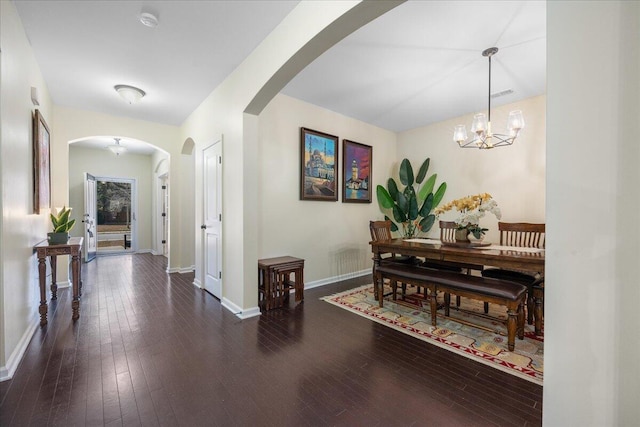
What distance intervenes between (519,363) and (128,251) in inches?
353

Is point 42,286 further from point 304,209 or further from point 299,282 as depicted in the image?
point 304,209

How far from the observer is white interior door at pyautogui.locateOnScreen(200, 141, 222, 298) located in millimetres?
3674

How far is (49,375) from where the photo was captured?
1977 millimetres

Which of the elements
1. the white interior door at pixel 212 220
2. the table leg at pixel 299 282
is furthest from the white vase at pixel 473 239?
the white interior door at pixel 212 220

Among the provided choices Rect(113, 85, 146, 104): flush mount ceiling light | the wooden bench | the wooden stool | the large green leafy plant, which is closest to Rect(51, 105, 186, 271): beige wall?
Rect(113, 85, 146, 104): flush mount ceiling light

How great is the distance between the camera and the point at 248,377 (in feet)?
6.53

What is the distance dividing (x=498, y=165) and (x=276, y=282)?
3935 mm

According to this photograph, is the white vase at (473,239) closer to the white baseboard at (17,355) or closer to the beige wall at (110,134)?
the white baseboard at (17,355)

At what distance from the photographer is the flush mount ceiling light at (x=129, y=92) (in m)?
3.64

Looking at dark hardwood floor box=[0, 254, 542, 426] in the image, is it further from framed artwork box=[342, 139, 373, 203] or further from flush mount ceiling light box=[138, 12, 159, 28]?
flush mount ceiling light box=[138, 12, 159, 28]

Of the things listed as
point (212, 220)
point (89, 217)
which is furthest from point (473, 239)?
point (89, 217)

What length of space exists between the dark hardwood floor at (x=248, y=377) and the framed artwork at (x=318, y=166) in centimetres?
193

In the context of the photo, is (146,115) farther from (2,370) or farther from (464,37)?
(464,37)

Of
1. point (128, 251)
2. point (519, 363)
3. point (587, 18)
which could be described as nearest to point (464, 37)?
point (587, 18)
